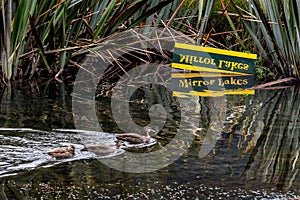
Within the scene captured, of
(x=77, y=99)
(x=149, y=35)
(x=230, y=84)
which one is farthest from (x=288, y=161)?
(x=149, y=35)

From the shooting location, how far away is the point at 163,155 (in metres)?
5.30

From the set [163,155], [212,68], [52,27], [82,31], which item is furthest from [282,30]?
[163,155]

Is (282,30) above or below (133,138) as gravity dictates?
above

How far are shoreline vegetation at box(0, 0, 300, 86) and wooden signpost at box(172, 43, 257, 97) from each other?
0.60 feet

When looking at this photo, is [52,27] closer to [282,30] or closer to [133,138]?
[133,138]

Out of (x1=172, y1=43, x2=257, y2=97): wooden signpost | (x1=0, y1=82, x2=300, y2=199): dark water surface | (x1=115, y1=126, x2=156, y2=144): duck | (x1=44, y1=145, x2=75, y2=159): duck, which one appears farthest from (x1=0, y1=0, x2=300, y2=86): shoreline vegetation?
(x1=44, y1=145, x2=75, y2=159): duck

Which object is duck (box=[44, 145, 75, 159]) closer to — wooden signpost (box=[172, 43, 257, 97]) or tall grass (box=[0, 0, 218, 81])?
tall grass (box=[0, 0, 218, 81])

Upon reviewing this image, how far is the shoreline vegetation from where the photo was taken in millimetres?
7652

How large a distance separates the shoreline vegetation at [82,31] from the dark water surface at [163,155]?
66 cm

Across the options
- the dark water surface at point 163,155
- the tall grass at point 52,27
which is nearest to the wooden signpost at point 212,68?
the tall grass at point 52,27

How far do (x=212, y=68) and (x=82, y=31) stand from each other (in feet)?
6.48

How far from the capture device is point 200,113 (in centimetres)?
705

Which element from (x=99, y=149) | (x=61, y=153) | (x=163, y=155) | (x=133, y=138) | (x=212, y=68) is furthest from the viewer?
(x=212, y=68)

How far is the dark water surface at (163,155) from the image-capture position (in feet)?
14.5
